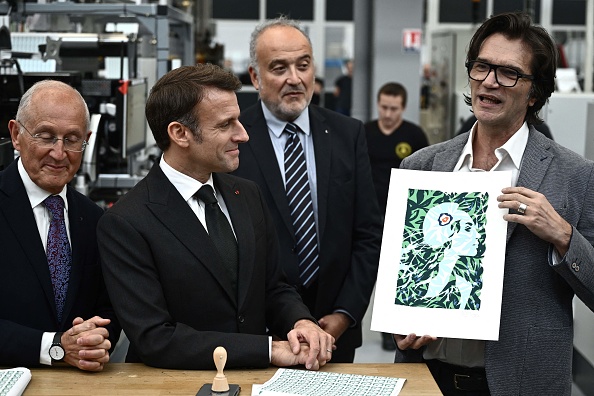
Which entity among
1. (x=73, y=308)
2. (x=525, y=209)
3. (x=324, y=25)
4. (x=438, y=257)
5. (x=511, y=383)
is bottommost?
(x=511, y=383)

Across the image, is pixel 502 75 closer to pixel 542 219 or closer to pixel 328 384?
pixel 542 219

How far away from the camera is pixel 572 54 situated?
13547mm

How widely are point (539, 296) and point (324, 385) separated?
622 millimetres

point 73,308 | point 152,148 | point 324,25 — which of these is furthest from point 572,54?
point 73,308

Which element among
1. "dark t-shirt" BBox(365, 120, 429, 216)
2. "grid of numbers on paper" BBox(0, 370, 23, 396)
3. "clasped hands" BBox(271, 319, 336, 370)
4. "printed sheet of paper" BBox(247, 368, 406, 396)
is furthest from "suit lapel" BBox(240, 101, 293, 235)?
"dark t-shirt" BBox(365, 120, 429, 216)

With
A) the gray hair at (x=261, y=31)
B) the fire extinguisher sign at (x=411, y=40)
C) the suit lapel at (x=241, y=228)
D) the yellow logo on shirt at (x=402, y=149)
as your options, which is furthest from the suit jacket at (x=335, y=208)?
the fire extinguisher sign at (x=411, y=40)

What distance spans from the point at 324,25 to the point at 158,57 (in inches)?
409

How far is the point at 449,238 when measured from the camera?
91.5 inches

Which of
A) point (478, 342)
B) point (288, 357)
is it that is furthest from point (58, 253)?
point (478, 342)

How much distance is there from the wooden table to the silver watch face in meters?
0.04

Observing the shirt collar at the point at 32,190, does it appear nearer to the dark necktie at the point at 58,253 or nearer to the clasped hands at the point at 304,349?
the dark necktie at the point at 58,253

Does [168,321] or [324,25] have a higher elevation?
[324,25]

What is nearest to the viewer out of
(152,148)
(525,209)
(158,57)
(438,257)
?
(525,209)

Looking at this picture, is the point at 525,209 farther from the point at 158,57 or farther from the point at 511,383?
the point at 158,57
